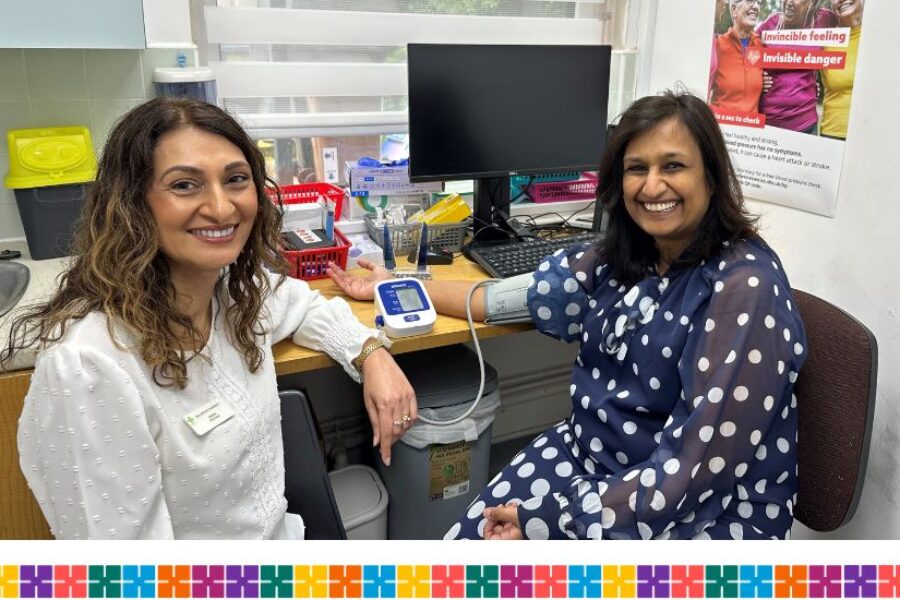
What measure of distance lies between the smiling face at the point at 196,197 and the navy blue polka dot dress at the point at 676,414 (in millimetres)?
741

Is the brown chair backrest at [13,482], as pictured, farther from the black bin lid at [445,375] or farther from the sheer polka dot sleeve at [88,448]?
the black bin lid at [445,375]

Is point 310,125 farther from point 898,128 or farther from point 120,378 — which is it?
point 898,128

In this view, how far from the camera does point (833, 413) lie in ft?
4.40

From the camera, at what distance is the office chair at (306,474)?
1.43 metres

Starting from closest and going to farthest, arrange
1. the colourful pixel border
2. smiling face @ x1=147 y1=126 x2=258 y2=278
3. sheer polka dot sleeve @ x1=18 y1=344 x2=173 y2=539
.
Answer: the colourful pixel border < sheer polka dot sleeve @ x1=18 y1=344 x2=173 y2=539 < smiling face @ x1=147 y1=126 x2=258 y2=278

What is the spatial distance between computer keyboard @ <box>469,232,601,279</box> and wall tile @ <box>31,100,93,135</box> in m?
1.06

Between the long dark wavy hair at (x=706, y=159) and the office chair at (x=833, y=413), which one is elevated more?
the long dark wavy hair at (x=706, y=159)

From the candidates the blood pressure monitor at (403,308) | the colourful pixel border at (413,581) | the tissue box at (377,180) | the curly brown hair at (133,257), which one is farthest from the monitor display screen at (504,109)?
the colourful pixel border at (413,581)

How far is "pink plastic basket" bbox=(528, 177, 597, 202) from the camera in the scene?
2.35 meters

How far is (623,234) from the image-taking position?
57.9 inches

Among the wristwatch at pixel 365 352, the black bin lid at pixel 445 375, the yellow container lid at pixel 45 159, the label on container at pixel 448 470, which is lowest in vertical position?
the label on container at pixel 448 470

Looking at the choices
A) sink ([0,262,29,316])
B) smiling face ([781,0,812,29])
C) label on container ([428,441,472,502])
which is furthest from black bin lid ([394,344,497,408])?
smiling face ([781,0,812,29])

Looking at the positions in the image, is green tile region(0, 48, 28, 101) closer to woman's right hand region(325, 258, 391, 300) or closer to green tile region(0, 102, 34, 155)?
green tile region(0, 102, 34, 155)

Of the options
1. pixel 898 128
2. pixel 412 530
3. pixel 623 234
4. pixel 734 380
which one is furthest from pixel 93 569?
pixel 898 128
